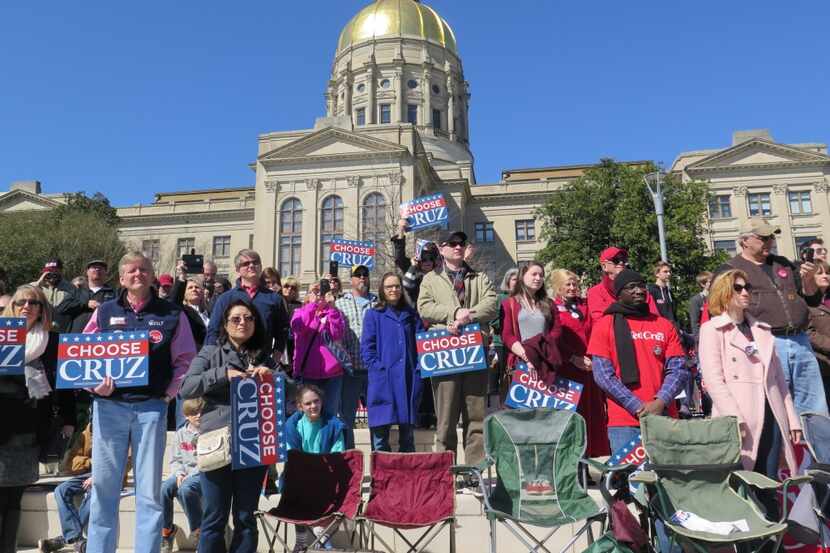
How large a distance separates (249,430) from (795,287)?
198 inches

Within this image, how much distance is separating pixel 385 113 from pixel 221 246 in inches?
950

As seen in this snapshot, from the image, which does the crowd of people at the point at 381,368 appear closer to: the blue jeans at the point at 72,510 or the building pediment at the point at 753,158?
the blue jeans at the point at 72,510

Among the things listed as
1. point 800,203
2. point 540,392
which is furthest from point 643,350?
point 800,203

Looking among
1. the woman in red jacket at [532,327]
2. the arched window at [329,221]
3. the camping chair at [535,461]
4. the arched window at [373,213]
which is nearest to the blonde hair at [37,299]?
the camping chair at [535,461]

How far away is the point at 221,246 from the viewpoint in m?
60.5

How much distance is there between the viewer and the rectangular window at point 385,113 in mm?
70375

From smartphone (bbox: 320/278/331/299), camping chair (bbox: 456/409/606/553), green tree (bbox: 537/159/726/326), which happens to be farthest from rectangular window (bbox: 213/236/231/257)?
camping chair (bbox: 456/409/606/553)

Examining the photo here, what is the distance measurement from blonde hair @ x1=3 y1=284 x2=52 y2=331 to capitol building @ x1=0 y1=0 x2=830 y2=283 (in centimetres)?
2864

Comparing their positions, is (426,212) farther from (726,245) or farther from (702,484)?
(726,245)

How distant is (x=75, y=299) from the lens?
796 centimetres

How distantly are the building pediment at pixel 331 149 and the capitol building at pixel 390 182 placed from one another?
0.26 feet

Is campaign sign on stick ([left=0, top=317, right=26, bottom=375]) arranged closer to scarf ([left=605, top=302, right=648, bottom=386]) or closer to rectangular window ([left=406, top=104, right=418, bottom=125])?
scarf ([left=605, top=302, right=648, bottom=386])

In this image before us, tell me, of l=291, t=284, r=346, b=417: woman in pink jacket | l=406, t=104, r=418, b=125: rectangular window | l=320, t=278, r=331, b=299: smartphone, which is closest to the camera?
l=291, t=284, r=346, b=417: woman in pink jacket

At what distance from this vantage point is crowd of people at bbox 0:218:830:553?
473 cm
